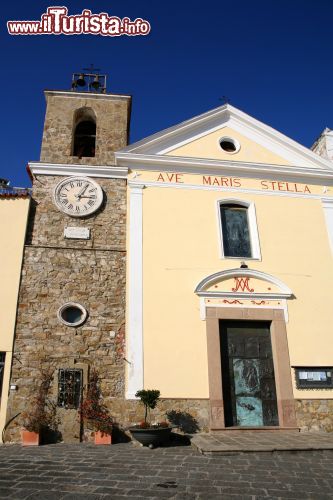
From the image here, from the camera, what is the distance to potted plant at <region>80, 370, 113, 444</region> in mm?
8383

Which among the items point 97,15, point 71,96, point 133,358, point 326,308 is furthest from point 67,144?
point 326,308

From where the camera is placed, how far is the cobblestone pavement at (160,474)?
4.89 meters

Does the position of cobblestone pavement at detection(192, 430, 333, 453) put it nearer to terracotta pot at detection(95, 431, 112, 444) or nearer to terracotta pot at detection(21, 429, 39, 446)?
terracotta pot at detection(95, 431, 112, 444)

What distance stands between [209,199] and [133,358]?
15.8 feet

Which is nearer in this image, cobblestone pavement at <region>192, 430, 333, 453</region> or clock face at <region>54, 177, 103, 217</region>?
cobblestone pavement at <region>192, 430, 333, 453</region>

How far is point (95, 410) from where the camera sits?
8.64 metres

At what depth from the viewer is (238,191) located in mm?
11812

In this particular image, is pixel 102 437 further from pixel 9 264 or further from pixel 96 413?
pixel 9 264

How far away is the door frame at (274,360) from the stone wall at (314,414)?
0.18 m

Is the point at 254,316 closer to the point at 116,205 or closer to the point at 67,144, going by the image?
the point at 116,205

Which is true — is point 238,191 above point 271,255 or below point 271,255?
above

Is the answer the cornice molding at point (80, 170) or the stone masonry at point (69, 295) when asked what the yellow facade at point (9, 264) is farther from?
the cornice molding at point (80, 170)

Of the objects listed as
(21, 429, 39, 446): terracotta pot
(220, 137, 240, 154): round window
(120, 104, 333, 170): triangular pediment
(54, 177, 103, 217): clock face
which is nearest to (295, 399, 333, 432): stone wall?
(21, 429, 39, 446): terracotta pot

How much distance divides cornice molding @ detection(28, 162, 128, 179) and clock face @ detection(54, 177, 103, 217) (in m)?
0.20
